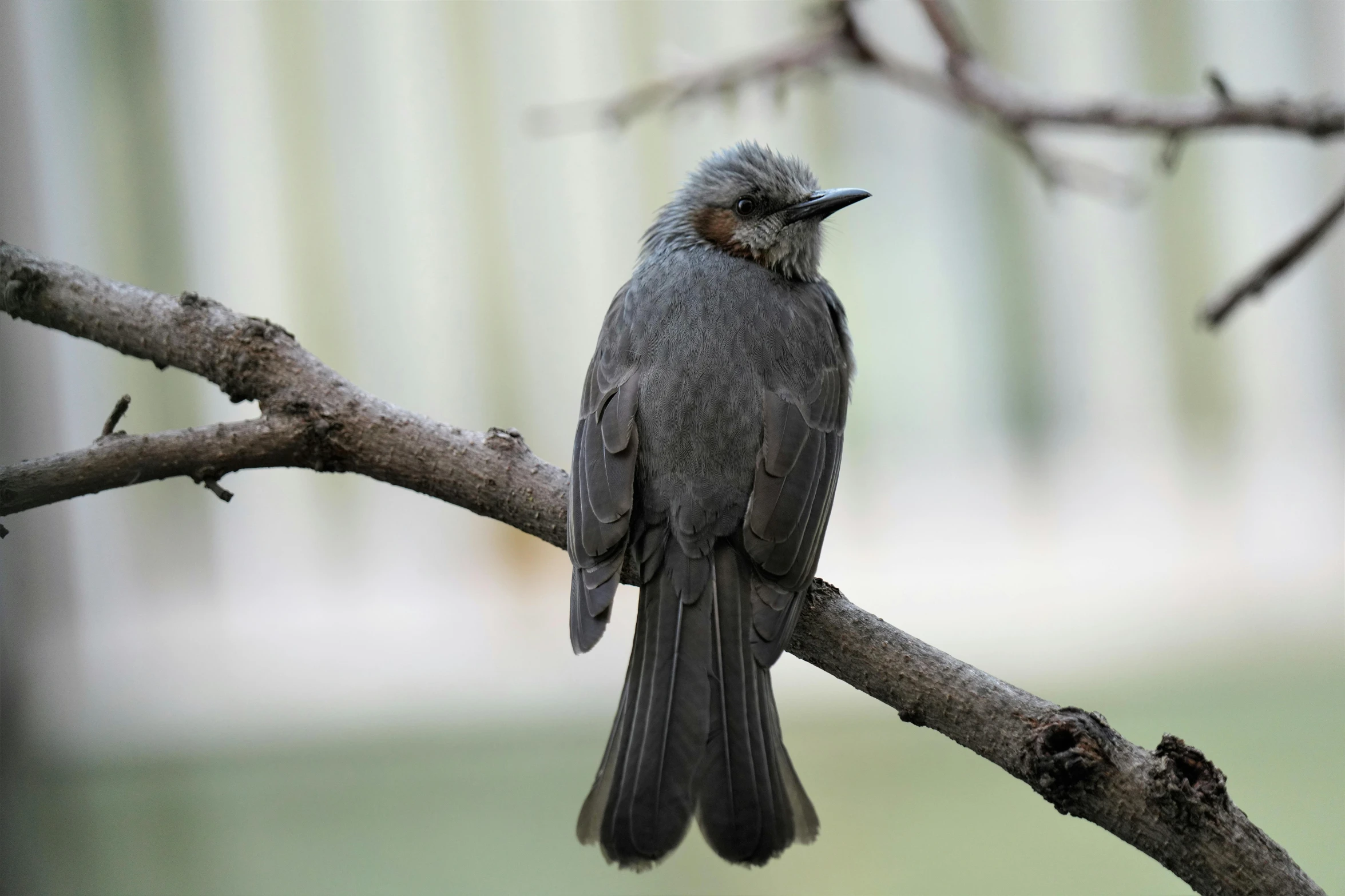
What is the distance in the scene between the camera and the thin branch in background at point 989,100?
2.15 m

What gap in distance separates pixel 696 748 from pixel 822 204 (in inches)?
43.6

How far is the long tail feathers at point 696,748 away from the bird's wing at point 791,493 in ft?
0.16

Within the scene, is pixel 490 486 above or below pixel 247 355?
below

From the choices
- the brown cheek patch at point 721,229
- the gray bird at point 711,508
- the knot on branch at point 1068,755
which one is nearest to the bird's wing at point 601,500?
the gray bird at point 711,508

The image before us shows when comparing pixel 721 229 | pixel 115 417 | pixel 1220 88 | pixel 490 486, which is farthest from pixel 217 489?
pixel 1220 88

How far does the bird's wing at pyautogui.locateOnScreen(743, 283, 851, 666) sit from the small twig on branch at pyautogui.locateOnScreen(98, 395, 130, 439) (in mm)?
904

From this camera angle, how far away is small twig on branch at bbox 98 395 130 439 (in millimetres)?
1588

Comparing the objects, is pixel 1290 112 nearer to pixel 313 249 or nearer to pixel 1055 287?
pixel 1055 287

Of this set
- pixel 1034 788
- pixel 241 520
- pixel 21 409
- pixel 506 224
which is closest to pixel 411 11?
pixel 506 224

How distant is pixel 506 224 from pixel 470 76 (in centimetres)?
50

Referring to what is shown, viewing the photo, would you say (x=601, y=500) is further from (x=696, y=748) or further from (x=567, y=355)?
(x=567, y=355)

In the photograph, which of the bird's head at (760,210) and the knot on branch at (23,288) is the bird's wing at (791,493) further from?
the knot on branch at (23,288)

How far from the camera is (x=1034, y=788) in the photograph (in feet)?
4.58

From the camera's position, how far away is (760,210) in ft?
7.36
